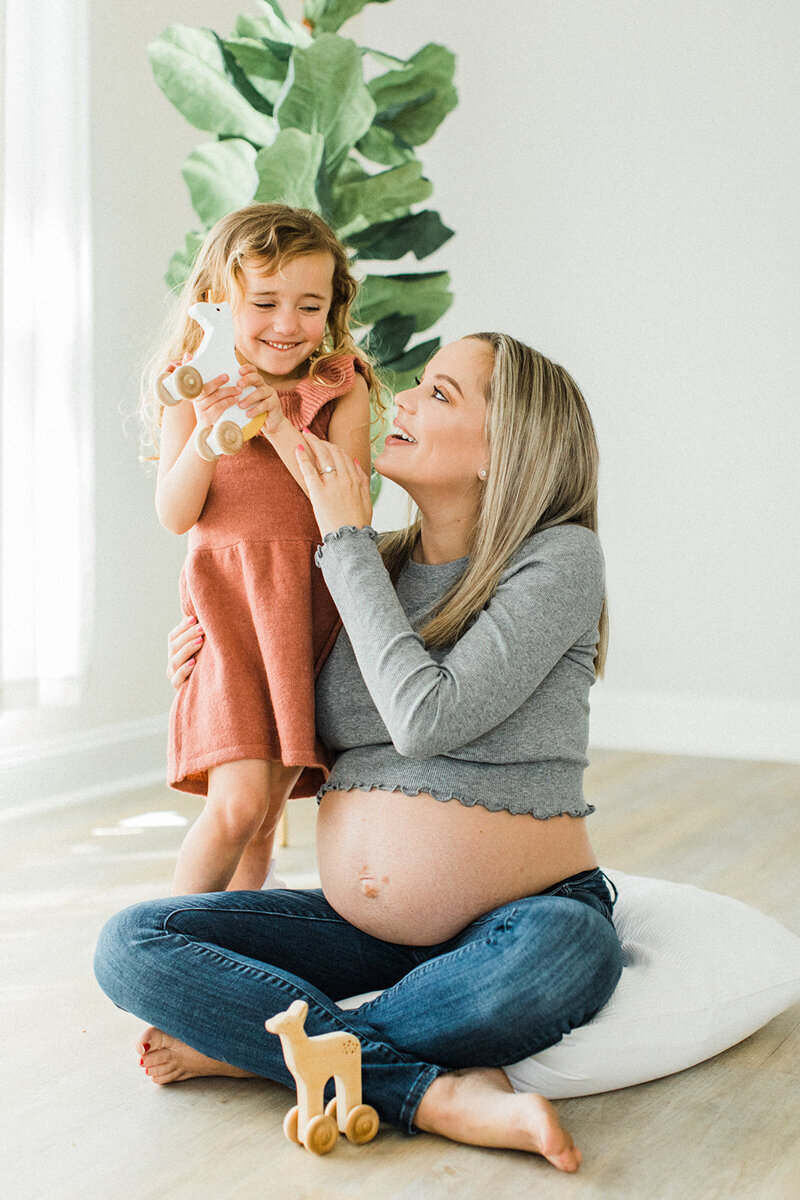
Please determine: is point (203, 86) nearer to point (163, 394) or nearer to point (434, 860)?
point (163, 394)

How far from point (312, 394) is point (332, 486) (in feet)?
0.66

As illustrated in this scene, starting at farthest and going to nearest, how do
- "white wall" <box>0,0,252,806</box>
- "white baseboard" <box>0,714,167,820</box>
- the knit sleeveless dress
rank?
"white wall" <box>0,0,252,806</box>, "white baseboard" <box>0,714,167,820</box>, the knit sleeveless dress

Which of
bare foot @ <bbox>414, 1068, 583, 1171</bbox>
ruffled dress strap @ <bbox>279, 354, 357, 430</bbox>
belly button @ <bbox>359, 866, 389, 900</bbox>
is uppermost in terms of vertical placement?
ruffled dress strap @ <bbox>279, 354, 357, 430</bbox>

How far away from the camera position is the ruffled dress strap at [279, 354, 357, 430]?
159 centimetres

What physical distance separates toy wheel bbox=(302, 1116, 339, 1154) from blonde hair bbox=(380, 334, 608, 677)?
540 mm

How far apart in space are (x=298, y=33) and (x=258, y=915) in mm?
1925

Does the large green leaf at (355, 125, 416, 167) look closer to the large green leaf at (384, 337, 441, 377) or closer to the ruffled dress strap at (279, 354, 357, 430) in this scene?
the large green leaf at (384, 337, 441, 377)

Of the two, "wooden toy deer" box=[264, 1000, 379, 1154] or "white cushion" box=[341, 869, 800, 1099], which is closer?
"wooden toy deer" box=[264, 1000, 379, 1154]

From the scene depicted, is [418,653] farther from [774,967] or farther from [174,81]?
[174,81]

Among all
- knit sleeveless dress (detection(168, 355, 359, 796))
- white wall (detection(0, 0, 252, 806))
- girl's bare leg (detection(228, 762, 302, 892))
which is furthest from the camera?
white wall (detection(0, 0, 252, 806))

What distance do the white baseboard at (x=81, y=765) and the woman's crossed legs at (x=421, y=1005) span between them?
1.52 meters

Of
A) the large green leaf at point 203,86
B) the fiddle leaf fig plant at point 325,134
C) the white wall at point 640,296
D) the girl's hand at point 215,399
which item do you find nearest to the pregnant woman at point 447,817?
the girl's hand at point 215,399

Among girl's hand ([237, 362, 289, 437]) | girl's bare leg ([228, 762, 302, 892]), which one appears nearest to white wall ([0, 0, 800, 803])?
girl's bare leg ([228, 762, 302, 892])

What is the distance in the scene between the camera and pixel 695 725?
12.1ft
